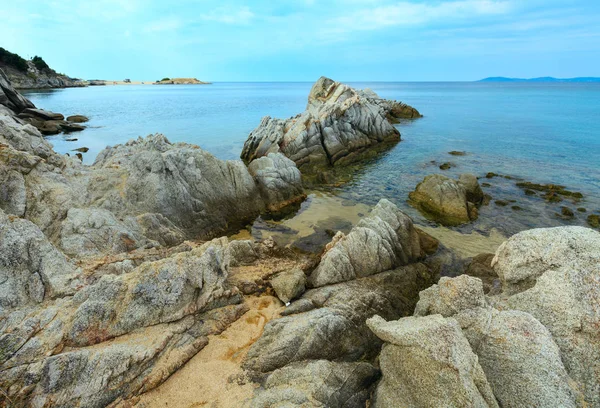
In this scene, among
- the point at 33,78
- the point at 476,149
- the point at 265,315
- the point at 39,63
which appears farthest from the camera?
the point at 39,63

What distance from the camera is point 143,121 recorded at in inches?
2709

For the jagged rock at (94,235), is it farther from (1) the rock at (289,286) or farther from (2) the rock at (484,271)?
(2) the rock at (484,271)

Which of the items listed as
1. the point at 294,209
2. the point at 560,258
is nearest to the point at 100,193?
the point at 294,209

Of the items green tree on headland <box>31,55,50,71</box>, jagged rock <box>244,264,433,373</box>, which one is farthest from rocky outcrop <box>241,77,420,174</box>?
green tree on headland <box>31,55,50,71</box>

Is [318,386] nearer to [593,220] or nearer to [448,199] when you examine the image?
[448,199]

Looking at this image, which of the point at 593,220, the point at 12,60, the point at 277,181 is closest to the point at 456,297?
the point at 277,181

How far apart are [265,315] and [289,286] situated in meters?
1.42

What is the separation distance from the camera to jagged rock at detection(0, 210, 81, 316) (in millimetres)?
8789

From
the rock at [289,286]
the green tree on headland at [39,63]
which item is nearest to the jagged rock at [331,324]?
the rock at [289,286]

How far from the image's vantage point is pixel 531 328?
7.37 metres

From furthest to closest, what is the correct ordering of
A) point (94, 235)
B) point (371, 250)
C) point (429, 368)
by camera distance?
1. point (371, 250)
2. point (94, 235)
3. point (429, 368)

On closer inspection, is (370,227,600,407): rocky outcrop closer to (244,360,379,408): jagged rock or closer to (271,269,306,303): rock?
(244,360,379,408): jagged rock

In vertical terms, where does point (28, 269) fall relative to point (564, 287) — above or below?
below

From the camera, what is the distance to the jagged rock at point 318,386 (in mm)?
7215
